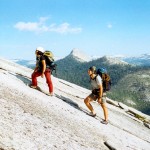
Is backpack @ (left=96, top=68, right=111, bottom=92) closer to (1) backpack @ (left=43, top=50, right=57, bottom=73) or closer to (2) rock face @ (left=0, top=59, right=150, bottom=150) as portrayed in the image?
(2) rock face @ (left=0, top=59, right=150, bottom=150)

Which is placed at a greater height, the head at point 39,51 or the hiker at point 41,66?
the head at point 39,51

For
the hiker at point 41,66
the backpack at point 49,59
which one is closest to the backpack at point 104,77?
the backpack at point 49,59

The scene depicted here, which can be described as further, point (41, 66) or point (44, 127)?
point (41, 66)

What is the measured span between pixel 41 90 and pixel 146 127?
1171 cm

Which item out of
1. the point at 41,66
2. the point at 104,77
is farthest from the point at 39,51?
the point at 104,77

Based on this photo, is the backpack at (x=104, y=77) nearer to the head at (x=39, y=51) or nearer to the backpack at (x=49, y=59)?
the backpack at (x=49, y=59)

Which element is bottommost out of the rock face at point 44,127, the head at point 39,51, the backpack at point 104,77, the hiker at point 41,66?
the rock face at point 44,127

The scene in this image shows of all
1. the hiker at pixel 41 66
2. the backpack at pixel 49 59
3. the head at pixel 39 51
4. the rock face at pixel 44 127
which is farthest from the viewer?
the head at pixel 39 51

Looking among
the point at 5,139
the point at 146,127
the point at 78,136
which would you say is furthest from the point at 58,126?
the point at 146,127

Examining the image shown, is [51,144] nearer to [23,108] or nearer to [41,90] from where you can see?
[23,108]

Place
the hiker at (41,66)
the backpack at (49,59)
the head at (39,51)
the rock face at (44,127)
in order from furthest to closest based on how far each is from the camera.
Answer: the head at (39,51) → the backpack at (49,59) → the hiker at (41,66) → the rock face at (44,127)

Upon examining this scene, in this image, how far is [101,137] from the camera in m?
16.8

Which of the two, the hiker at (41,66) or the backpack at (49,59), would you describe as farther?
the backpack at (49,59)

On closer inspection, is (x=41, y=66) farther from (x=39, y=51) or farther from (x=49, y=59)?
(x=39, y=51)
